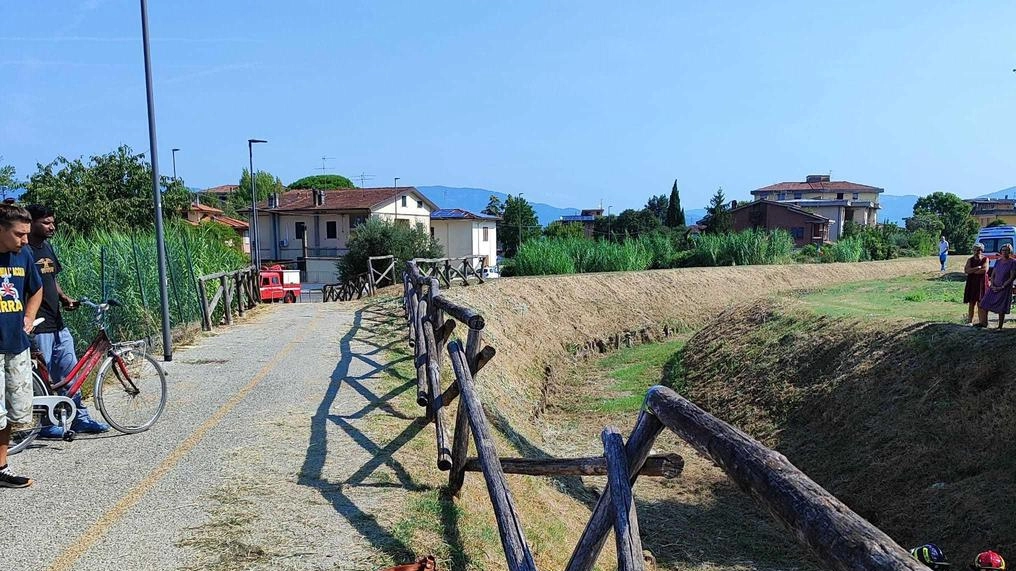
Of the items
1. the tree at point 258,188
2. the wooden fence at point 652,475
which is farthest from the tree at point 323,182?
the wooden fence at point 652,475

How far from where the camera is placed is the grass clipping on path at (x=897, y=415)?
715cm

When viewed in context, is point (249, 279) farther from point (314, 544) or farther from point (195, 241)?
point (314, 544)

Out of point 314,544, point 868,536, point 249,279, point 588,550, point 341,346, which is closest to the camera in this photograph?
point 868,536

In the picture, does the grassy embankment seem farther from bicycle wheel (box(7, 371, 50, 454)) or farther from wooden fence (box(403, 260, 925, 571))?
bicycle wheel (box(7, 371, 50, 454))

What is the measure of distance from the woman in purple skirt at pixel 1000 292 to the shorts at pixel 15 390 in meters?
11.9

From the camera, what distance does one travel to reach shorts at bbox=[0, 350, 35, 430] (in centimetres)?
509

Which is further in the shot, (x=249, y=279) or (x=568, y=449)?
(x=249, y=279)

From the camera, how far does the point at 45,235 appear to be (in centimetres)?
643

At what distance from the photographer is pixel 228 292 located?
15.3 m

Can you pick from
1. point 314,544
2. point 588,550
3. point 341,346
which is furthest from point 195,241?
point 588,550

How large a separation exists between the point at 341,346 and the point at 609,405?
502cm

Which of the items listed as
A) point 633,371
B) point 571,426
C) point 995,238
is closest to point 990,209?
point 995,238

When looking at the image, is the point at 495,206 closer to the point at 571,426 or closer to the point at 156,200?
the point at 571,426

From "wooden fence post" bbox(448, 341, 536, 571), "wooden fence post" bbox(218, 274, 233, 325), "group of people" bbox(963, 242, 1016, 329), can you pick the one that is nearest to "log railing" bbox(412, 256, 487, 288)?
"wooden fence post" bbox(218, 274, 233, 325)
